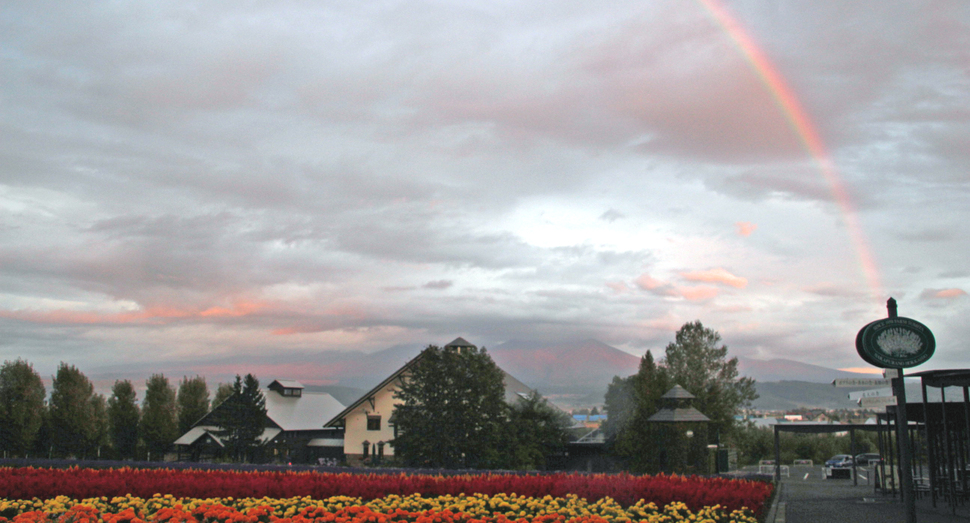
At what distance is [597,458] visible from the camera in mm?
40625

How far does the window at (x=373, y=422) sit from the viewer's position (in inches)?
2021

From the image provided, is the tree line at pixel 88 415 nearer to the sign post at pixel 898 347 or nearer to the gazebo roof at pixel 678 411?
the gazebo roof at pixel 678 411

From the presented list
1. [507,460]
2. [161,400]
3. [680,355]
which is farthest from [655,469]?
[161,400]

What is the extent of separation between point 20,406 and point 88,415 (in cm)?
458

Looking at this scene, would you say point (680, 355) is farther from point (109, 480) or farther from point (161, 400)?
point (109, 480)

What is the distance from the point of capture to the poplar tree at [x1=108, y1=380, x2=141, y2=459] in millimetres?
62844

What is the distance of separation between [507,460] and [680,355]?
96.8 ft

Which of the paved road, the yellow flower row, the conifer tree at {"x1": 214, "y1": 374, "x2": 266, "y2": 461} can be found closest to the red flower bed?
the yellow flower row

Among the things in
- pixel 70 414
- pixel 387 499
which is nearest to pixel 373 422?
pixel 70 414

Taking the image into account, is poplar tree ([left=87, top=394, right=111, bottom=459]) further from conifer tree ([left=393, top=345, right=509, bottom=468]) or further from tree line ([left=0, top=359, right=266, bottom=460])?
conifer tree ([left=393, top=345, right=509, bottom=468])

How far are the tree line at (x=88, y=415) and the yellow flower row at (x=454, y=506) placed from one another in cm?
3362

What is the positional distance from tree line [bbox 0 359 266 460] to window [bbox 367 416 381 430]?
23.8 feet

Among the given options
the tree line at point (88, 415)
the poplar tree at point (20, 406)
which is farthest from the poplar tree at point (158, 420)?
the poplar tree at point (20, 406)

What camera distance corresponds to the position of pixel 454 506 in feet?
44.0
